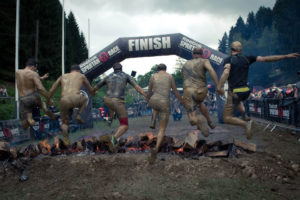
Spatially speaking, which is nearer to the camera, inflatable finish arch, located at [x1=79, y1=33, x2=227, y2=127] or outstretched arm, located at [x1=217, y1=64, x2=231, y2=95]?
outstretched arm, located at [x1=217, y1=64, x2=231, y2=95]

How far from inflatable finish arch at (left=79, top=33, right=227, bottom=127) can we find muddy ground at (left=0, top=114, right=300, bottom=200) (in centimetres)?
685

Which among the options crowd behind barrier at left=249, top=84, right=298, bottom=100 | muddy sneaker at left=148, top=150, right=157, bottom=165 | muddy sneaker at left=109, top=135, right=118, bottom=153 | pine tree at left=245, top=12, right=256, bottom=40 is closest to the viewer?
muddy sneaker at left=148, top=150, right=157, bottom=165

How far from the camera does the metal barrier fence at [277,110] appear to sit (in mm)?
8781

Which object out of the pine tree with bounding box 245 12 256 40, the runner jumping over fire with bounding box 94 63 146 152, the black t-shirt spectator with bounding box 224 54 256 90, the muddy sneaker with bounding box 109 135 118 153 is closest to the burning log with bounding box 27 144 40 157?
the muddy sneaker with bounding box 109 135 118 153

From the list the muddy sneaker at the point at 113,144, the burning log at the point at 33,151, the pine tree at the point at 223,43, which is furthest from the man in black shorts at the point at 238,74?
the pine tree at the point at 223,43

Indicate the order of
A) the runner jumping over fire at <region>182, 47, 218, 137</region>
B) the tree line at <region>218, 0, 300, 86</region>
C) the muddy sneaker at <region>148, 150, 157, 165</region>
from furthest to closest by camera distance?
the tree line at <region>218, 0, 300, 86</region>, the runner jumping over fire at <region>182, 47, 218, 137</region>, the muddy sneaker at <region>148, 150, 157, 165</region>

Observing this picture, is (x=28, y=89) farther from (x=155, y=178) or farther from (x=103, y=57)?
(x=103, y=57)

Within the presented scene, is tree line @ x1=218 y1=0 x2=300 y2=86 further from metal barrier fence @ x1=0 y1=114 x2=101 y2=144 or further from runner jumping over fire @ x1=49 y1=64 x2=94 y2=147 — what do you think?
runner jumping over fire @ x1=49 y1=64 x2=94 y2=147

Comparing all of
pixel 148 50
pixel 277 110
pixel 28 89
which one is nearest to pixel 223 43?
pixel 148 50

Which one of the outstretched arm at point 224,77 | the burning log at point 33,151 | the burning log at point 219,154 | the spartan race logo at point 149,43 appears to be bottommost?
the burning log at point 33,151

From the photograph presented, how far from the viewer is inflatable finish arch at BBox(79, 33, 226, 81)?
36.4 ft

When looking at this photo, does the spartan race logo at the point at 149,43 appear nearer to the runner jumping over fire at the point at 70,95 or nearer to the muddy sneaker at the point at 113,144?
the runner jumping over fire at the point at 70,95

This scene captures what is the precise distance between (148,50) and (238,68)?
698 centimetres

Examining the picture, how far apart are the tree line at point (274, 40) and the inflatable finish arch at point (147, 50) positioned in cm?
3007
